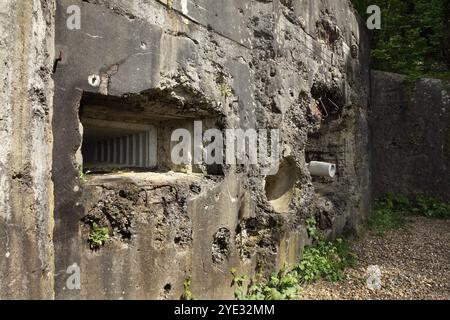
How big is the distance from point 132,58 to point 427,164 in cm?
670

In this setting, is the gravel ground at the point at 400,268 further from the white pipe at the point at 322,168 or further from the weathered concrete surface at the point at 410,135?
the weathered concrete surface at the point at 410,135

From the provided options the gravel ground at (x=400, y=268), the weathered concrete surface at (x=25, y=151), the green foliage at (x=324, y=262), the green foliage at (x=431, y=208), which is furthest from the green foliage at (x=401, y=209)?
the weathered concrete surface at (x=25, y=151)

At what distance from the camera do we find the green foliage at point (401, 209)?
21.8 ft

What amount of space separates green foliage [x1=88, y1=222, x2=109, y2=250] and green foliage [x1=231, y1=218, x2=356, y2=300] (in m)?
1.30

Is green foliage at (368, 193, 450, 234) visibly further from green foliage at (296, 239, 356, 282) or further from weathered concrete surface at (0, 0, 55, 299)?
weathered concrete surface at (0, 0, 55, 299)

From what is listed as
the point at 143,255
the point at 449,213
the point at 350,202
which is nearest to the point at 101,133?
the point at 143,255

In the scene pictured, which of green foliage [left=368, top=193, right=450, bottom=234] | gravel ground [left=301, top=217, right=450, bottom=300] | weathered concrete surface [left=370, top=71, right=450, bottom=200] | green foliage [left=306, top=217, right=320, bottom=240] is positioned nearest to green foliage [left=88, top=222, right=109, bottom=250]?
gravel ground [left=301, top=217, right=450, bottom=300]

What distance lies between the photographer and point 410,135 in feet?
25.7

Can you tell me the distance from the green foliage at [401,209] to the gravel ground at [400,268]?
351mm

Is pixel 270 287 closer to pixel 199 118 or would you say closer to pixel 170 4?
pixel 199 118

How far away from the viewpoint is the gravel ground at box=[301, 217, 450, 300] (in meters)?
3.83

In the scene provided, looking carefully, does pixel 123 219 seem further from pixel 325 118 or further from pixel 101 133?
pixel 325 118

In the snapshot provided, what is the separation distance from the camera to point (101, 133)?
11.8ft

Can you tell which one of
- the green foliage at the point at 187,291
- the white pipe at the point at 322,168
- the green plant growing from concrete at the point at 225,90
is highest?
the green plant growing from concrete at the point at 225,90
